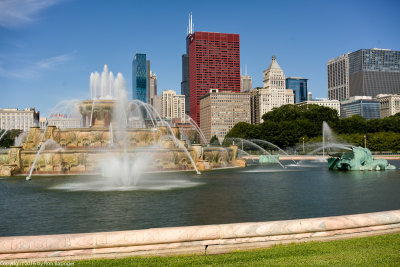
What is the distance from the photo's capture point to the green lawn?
602 cm

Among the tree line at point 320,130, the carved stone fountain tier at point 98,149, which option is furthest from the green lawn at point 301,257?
the tree line at point 320,130

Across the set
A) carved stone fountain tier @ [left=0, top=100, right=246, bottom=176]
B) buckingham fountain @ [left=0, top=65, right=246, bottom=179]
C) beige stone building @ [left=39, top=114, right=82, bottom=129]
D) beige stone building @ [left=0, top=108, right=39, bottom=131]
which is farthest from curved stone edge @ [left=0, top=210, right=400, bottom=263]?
beige stone building @ [left=0, top=108, right=39, bottom=131]

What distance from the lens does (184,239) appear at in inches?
271

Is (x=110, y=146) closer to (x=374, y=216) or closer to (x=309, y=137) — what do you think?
(x=374, y=216)

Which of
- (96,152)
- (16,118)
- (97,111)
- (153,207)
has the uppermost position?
(16,118)

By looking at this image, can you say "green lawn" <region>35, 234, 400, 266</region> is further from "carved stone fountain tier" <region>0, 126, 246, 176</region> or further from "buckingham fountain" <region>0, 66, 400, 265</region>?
"carved stone fountain tier" <region>0, 126, 246, 176</region>

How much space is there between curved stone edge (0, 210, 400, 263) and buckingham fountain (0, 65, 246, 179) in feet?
51.2

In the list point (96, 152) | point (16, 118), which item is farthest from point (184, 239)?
point (16, 118)

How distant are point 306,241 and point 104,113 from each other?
36764mm

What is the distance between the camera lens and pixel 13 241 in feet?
20.7

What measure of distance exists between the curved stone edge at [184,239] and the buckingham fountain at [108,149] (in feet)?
51.2

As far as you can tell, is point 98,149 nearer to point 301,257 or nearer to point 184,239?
point 184,239

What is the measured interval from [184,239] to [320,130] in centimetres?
9918

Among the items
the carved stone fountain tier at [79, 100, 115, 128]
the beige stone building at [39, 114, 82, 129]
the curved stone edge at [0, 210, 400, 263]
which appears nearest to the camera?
the curved stone edge at [0, 210, 400, 263]
